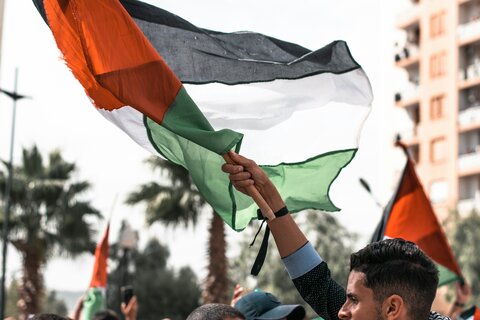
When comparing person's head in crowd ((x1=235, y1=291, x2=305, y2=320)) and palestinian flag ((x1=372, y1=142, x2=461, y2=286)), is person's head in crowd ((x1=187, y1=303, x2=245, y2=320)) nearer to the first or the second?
person's head in crowd ((x1=235, y1=291, x2=305, y2=320))

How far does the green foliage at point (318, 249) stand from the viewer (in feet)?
148

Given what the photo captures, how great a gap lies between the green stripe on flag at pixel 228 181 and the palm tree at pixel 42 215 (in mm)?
21996

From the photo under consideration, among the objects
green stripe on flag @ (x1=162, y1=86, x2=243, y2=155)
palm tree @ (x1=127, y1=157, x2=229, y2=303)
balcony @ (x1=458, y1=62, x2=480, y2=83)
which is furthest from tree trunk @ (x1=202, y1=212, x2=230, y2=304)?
balcony @ (x1=458, y1=62, x2=480, y2=83)

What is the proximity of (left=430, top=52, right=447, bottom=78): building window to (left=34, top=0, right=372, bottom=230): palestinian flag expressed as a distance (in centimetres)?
4926

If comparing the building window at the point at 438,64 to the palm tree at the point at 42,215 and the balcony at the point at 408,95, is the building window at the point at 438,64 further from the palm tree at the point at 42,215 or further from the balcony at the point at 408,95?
the palm tree at the point at 42,215

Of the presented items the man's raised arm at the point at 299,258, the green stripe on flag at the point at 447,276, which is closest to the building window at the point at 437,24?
the green stripe on flag at the point at 447,276

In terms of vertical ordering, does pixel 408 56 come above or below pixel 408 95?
above

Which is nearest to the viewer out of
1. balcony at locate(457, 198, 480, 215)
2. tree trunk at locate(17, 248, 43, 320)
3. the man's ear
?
the man's ear

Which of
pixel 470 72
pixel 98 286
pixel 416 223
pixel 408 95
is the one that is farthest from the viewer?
pixel 408 95

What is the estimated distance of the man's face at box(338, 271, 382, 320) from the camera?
3744 millimetres

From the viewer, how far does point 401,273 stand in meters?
3.76

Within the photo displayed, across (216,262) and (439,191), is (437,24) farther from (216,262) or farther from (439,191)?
(216,262)

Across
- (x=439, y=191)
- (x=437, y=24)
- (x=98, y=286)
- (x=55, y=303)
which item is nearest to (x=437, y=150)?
(x=439, y=191)

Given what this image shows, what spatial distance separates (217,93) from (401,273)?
2.28m
